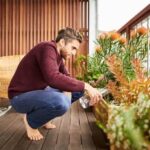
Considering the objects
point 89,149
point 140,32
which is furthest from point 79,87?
point 140,32

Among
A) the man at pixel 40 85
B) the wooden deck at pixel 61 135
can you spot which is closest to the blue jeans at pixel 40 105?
the man at pixel 40 85

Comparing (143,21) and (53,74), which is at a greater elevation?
(143,21)

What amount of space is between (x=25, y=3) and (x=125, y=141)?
8.58 m

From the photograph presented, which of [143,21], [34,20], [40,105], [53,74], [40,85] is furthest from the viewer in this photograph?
[34,20]

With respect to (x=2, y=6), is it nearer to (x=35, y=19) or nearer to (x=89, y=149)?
(x=35, y=19)

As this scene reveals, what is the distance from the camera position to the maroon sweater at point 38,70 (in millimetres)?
3080

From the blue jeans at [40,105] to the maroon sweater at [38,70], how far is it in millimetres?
82

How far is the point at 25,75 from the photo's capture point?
3.44 metres

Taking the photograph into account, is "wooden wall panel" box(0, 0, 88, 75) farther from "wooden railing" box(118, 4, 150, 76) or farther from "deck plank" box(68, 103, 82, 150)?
"deck plank" box(68, 103, 82, 150)

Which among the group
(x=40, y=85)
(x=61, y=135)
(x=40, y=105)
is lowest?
(x=61, y=135)

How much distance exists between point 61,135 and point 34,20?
5909 millimetres

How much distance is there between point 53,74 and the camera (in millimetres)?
3016

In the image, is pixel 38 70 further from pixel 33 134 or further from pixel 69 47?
pixel 33 134

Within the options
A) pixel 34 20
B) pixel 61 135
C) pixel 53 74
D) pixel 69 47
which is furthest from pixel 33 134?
pixel 34 20
